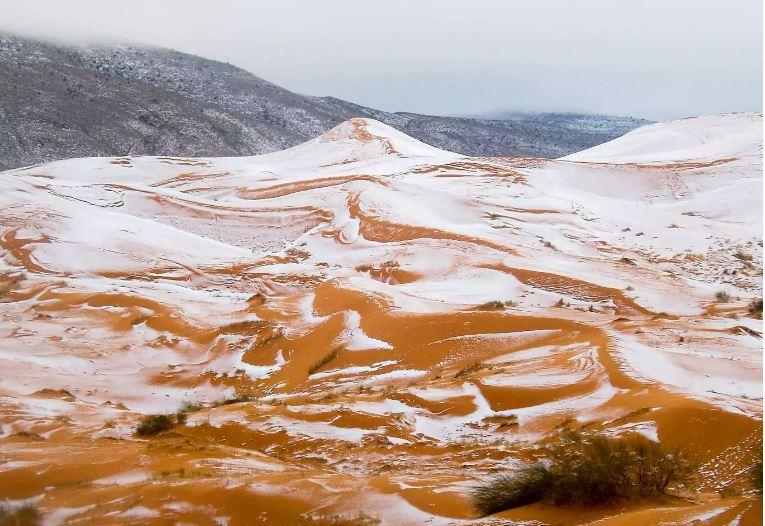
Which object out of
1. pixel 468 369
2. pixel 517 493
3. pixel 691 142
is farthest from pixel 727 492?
pixel 691 142

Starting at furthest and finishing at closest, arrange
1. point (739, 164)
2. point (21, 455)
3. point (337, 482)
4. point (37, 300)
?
point (739, 164) → point (37, 300) → point (21, 455) → point (337, 482)

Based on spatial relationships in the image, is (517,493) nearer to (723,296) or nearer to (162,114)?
(723,296)

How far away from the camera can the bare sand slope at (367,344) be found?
521cm

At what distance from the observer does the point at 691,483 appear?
500cm

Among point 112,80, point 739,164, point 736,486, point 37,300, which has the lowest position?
point 37,300

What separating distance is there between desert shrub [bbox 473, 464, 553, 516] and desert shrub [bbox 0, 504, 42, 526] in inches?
123

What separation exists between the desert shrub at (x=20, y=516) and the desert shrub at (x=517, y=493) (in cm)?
313

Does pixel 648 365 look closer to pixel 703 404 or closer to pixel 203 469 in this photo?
pixel 703 404

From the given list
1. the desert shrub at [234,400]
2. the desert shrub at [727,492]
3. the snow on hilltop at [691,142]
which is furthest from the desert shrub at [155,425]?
the snow on hilltop at [691,142]

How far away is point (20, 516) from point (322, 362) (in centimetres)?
629

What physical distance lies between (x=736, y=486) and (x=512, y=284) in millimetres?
10098

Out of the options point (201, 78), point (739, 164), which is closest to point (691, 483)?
point (739, 164)

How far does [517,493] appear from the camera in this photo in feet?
15.6

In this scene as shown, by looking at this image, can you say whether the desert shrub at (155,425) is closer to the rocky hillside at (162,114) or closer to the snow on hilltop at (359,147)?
the snow on hilltop at (359,147)
